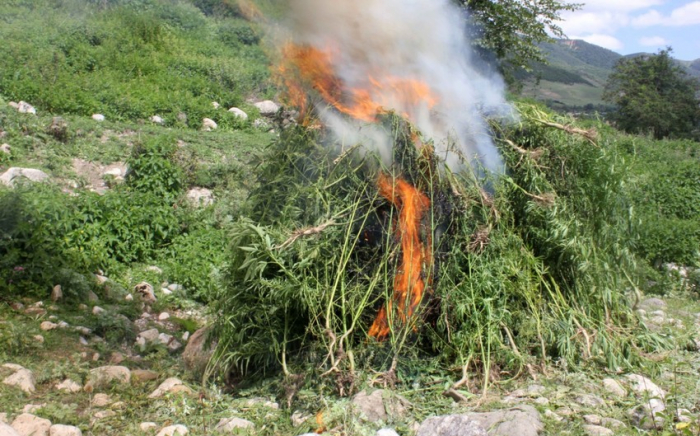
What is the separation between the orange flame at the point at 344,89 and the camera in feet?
16.5

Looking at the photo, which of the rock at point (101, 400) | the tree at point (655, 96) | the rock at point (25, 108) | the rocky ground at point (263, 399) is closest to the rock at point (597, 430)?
the rocky ground at point (263, 399)

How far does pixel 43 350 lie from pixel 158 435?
1.67 m

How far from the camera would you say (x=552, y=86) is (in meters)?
40.3

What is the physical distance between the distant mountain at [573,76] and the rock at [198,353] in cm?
1894

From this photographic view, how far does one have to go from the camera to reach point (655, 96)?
935 inches

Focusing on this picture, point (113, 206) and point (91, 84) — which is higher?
point (91, 84)

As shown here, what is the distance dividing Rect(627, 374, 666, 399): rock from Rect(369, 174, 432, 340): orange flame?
144cm

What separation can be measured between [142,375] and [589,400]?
302cm

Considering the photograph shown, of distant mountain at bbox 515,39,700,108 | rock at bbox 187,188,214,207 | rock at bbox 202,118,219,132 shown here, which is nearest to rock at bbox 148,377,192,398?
rock at bbox 187,188,214,207

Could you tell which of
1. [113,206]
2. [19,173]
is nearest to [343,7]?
[113,206]

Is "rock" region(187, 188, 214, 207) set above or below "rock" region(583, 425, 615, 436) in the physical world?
above

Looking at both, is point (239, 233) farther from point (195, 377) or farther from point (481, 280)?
point (481, 280)

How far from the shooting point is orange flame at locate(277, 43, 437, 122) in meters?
5.04

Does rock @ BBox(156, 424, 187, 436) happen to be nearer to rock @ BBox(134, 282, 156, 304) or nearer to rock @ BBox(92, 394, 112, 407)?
rock @ BBox(92, 394, 112, 407)
